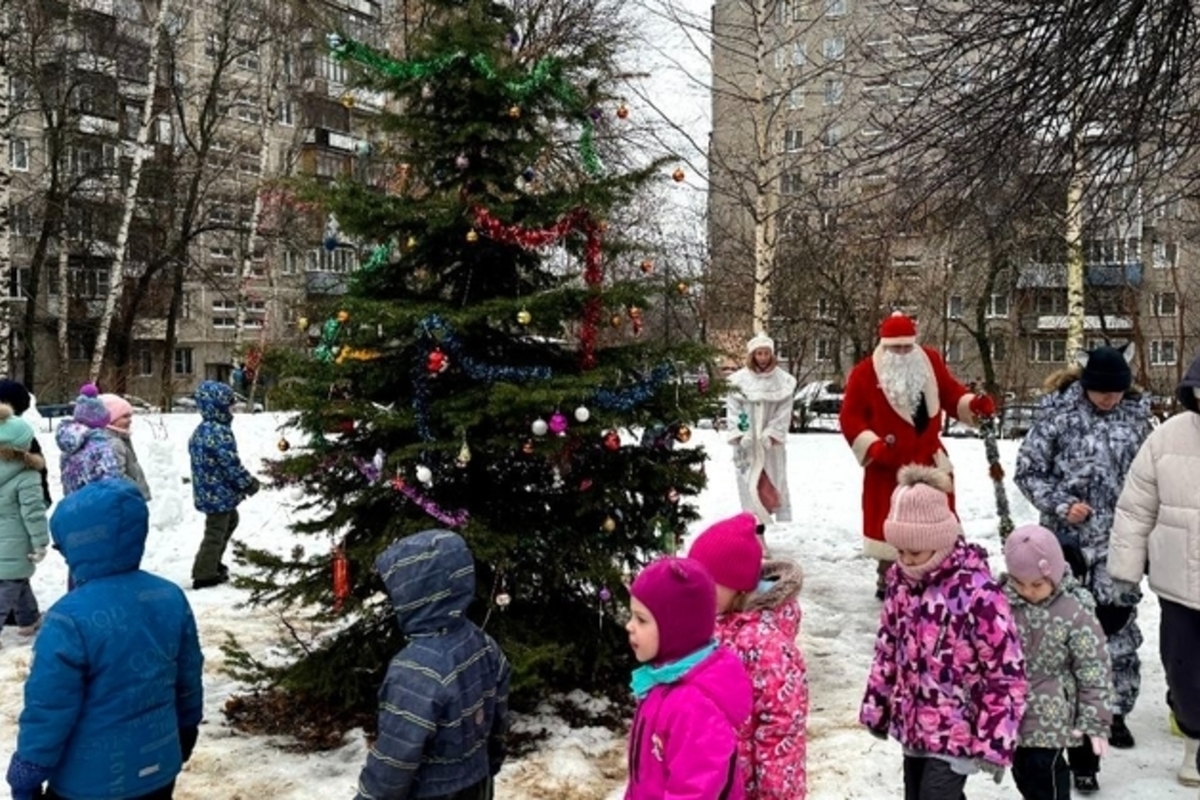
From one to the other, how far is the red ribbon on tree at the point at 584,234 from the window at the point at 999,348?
1449 inches

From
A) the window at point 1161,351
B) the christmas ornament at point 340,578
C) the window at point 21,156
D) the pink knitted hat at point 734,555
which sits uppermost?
the window at point 21,156

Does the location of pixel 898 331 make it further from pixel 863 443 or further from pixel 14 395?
pixel 14 395

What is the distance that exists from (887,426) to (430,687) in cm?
478

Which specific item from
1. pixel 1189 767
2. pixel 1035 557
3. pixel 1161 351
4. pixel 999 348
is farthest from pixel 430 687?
pixel 999 348

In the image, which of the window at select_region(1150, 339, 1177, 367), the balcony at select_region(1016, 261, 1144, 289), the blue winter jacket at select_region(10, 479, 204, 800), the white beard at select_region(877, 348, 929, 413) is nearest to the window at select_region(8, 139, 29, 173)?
the balcony at select_region(1016, 261, 1144, 289)

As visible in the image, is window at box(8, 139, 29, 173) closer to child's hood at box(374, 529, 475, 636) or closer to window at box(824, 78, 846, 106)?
window at box(824, 78, 846, 106)

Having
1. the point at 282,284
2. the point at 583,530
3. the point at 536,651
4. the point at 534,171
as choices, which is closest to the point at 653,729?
the point at 536,651

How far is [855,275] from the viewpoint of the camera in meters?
27.1

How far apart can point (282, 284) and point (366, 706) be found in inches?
1503

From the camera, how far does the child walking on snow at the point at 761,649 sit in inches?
117

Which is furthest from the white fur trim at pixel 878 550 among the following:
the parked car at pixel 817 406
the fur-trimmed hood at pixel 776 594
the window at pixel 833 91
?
the parked car at pixel 817 406

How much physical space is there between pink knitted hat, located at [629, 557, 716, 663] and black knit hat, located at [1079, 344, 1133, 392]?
124 inches

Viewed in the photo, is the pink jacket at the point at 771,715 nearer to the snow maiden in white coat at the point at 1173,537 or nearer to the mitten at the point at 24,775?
the snow maiden in white coat at the point at 1173,537

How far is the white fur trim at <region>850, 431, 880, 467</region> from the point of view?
6723 mm
